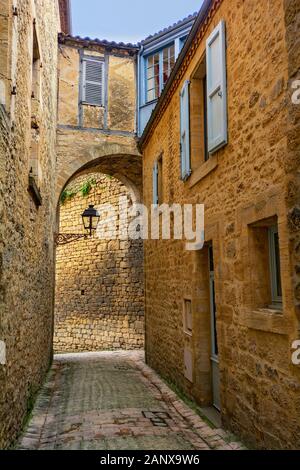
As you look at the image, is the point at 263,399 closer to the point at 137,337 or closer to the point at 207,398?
the point at 207,398

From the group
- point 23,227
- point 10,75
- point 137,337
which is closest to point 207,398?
point 23,227

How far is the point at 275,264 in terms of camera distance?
143 inches

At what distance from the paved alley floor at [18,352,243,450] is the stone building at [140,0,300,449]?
0.36 metres

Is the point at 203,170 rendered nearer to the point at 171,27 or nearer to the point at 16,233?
the point at 16,233

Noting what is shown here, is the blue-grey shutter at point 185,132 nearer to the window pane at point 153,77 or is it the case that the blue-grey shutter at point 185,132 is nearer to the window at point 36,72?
the window at point 36,72

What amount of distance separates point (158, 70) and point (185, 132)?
5.64 m

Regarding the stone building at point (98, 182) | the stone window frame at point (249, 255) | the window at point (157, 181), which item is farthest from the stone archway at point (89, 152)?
the stone window frame at point (249, 255)

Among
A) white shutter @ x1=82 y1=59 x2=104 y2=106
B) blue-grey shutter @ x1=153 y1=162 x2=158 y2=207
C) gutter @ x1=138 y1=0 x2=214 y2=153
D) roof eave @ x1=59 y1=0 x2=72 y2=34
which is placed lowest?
blue-grey shutter @ x1=153 y1=162 x2=158 y2=207

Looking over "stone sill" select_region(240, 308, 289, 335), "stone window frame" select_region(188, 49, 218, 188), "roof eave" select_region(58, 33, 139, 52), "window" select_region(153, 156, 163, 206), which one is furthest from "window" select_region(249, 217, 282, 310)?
"roof eave" select_region(58, 33, 139, 52)

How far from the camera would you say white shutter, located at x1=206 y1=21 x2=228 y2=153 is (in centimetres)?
434

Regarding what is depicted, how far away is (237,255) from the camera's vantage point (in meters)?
4.04

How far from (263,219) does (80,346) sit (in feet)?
38.4

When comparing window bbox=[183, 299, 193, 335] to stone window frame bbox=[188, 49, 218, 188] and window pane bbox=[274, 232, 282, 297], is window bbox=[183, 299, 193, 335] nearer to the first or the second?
stone window frame bbox=[188, 49, 218, 188]

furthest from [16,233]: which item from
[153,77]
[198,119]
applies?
[153,77]
